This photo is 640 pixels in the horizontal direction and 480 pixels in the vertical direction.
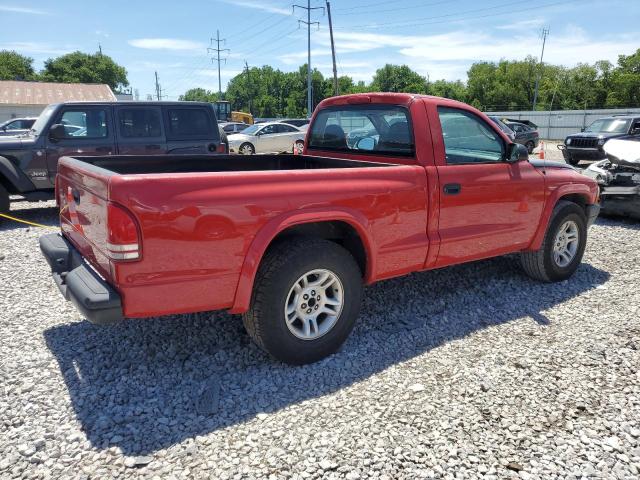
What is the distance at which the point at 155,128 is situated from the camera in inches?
328

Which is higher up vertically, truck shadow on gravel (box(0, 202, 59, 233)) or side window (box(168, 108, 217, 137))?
side window (box(168, 108, 217, 137))

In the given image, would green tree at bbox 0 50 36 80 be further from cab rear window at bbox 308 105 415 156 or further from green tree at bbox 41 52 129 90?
cab rear window at bbox 308 105 415 156

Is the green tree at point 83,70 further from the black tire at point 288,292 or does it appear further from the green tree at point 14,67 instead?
the black tire at point 288,292

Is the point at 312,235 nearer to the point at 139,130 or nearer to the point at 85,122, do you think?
the point at 139,130

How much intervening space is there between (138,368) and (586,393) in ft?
9.72

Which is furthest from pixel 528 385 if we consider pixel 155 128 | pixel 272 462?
pixel 155 128

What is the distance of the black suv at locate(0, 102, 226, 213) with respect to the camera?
756cm

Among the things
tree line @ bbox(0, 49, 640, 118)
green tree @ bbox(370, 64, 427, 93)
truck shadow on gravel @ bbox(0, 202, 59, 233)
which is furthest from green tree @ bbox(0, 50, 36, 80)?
truck shadow on gravel @ bbox(0, 202, 59, 233)

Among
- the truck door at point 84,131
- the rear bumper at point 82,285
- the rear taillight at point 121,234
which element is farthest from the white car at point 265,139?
the rear taillight at point 121,234

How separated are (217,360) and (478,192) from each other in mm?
2511

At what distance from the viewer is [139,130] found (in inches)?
324

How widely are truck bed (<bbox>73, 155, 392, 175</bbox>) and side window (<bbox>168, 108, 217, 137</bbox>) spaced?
172 inches

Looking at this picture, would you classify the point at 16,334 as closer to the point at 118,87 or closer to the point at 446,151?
the point at 446,151

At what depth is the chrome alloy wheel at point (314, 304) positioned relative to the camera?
3.21 meters
